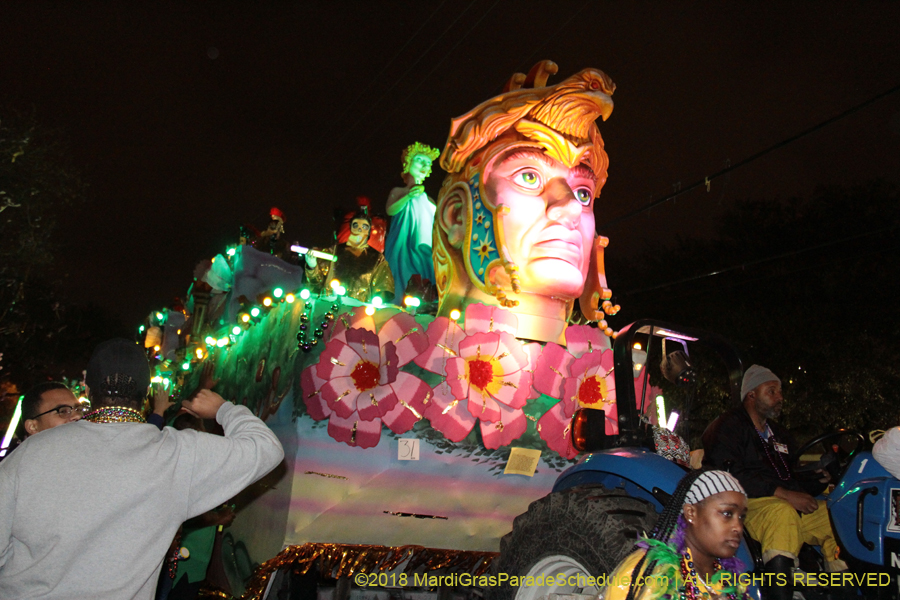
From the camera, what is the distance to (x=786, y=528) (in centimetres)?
367

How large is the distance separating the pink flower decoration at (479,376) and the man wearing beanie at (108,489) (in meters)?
3.27

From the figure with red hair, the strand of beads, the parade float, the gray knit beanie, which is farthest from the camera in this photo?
the figure with red hair

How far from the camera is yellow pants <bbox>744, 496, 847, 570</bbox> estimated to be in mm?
3656

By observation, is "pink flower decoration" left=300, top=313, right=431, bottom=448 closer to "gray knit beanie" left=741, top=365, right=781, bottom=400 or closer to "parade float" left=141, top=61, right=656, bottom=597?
"parade float" left=141, top=61, right=656, bottom=597

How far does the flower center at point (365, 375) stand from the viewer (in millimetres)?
5621

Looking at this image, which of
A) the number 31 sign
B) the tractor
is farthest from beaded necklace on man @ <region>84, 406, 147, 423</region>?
the number 31 sign

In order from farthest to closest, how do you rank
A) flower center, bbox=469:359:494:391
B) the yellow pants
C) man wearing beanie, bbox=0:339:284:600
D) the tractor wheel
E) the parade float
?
1. flower center, bbox=469:359:494:391
2. the parade float
3. the yellow pants
4. the tractor wheel
5. man wearing beanie, bbox=0:339:284:600

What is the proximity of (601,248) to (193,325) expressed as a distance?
7117mm

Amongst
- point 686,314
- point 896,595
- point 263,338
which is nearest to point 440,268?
→ point 263,338

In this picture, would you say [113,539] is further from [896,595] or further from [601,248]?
[601,248]

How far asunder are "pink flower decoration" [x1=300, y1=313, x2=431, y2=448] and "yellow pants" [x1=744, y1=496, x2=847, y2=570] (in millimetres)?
2752

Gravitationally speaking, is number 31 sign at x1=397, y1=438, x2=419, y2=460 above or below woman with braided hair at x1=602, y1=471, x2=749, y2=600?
above

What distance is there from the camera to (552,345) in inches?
250

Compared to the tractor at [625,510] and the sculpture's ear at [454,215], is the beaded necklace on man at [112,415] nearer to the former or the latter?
the tractor at [625,510]
